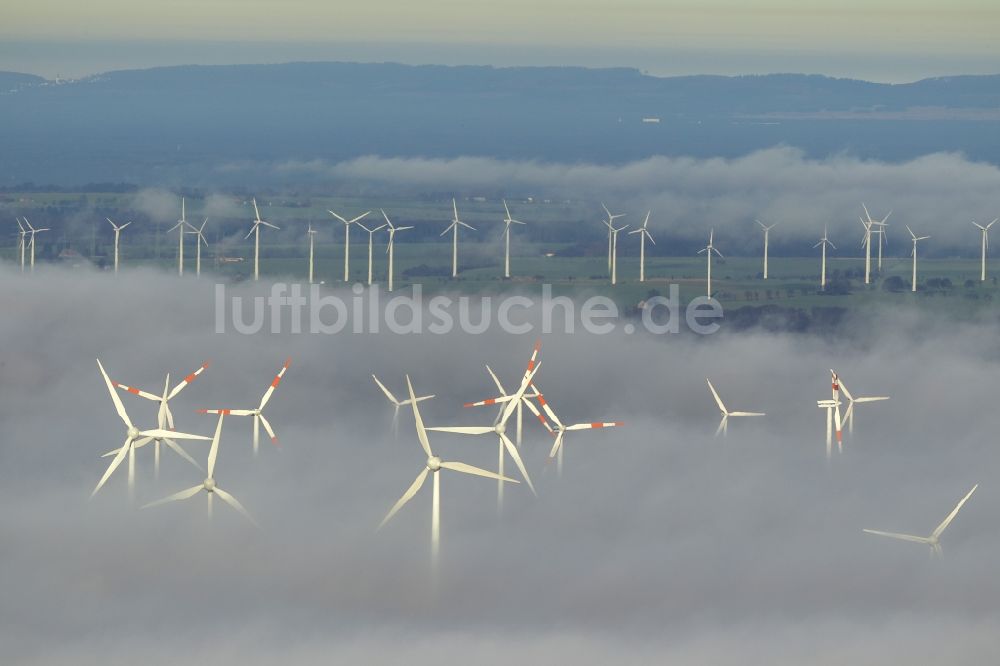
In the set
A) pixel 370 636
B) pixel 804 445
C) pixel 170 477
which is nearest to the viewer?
pixel 370 636

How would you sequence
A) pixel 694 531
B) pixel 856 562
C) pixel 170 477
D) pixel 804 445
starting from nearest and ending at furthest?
pixel 856 562, pixel 694 531, pixel 170 477, pixel 804 445

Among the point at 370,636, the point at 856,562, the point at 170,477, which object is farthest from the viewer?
the point at 170,477

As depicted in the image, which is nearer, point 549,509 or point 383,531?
point 383,531

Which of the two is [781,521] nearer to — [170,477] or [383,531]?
[383,531]

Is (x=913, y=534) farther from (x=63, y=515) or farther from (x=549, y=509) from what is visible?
(x=63, y=515)

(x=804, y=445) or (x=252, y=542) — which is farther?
(x=804, y=445)

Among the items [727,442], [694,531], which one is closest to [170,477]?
[694,531]

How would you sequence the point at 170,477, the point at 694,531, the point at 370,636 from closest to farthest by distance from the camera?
the point at 370,636 → the point at 694,531 → the point at 170,477

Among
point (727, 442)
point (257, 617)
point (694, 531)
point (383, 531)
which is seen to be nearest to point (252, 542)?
point (383, 531)
